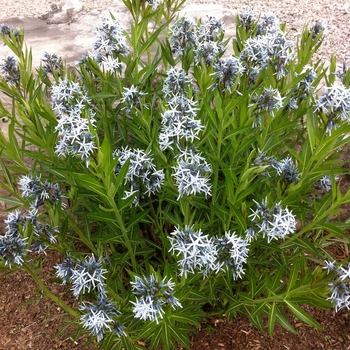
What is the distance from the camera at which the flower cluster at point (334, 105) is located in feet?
4.37

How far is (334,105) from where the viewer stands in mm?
1359

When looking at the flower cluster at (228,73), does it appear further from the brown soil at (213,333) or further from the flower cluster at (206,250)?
the brown soil at (213,333)

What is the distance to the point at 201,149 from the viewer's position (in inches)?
66.1

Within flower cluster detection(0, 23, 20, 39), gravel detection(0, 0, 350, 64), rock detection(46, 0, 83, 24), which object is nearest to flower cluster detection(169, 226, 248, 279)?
flower cluster detection(0, 23, 20, 39)

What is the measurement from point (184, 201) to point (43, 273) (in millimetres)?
1604

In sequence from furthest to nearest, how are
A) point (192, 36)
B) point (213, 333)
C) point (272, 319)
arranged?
point (213, 333) < point (192, 36) < point (272, 319)

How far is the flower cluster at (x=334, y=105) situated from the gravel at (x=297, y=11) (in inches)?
138

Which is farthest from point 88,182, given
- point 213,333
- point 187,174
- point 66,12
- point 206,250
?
point 66,12

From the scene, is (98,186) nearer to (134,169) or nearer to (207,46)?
(134,169)

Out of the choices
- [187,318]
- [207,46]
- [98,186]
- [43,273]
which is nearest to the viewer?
[98,186]

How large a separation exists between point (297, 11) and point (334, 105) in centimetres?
521

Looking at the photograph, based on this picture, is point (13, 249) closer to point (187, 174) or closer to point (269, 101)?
point (187, 174)

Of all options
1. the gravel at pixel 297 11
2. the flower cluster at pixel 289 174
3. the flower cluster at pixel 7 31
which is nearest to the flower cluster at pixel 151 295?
the flower cluster at pixel 289 174

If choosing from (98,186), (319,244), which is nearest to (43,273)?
(98,186)
